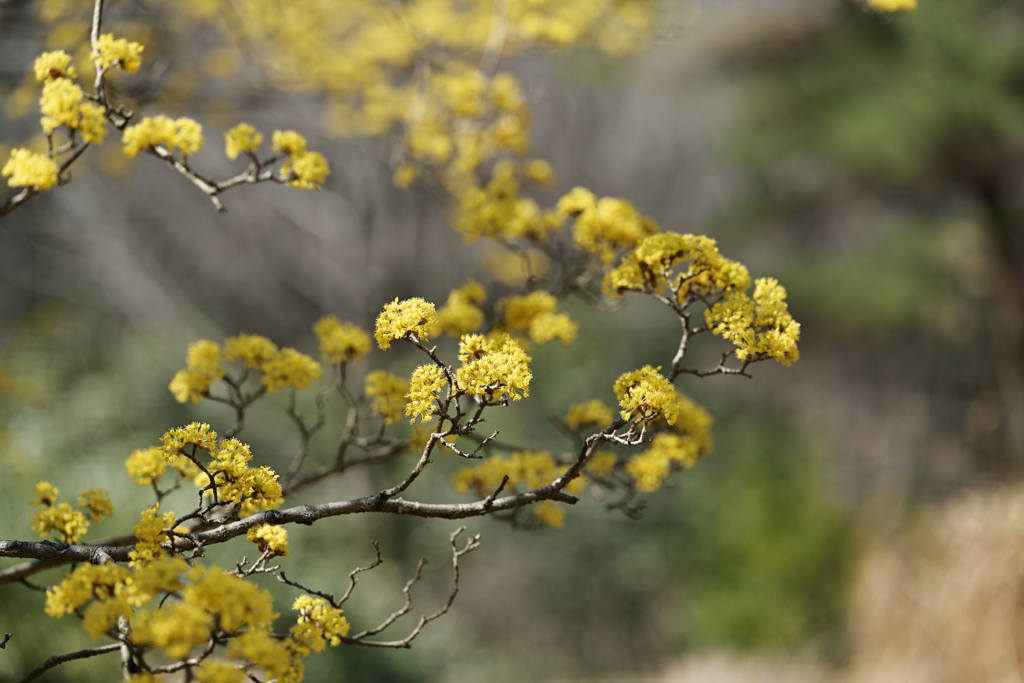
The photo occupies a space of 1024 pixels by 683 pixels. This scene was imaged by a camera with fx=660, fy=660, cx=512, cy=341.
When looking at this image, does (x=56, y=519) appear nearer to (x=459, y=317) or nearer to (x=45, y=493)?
(x=45, y=493)

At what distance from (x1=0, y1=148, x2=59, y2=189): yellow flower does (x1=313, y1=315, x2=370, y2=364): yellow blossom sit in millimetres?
561

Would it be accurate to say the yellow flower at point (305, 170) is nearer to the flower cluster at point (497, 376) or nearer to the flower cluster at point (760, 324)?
the flower cluster at point (497, 376)

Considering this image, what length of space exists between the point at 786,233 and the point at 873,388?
2211 mm

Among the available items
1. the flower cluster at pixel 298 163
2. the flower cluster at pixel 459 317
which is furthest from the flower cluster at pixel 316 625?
the flower cluster at pixel 298 163

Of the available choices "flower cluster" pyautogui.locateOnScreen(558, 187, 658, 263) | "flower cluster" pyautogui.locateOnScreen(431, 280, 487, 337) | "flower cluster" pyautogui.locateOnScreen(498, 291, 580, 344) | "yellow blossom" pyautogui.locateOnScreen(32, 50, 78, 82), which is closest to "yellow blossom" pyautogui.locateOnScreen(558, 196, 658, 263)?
"flower cluster" pyautogui.locateOnScreen(558, 187, 658, 263)

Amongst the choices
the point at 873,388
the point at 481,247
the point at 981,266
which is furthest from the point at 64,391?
the point at 873,388

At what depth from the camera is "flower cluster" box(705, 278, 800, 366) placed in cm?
117

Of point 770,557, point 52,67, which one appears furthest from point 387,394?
point 770,557

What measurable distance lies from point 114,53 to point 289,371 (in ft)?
2.27

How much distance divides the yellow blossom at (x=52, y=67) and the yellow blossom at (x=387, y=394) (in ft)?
2.68

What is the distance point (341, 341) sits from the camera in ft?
4.94

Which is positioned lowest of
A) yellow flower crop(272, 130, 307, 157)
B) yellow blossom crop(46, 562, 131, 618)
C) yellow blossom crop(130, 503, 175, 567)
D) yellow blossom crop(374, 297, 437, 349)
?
yellow blossom crop(46, 562, 131, 618)

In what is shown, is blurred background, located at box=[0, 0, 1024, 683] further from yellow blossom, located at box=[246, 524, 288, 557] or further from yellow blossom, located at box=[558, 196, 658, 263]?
yellow blossom, located at box=[246, 524, 288, 557]

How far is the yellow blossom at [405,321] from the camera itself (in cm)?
109
